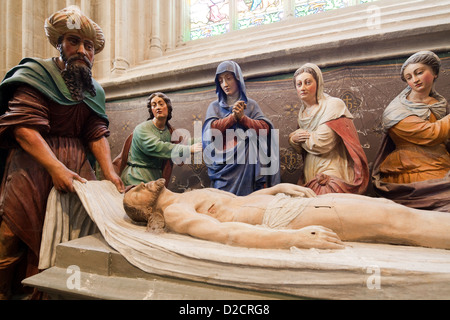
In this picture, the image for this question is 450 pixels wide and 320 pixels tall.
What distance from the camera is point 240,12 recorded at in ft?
16.0

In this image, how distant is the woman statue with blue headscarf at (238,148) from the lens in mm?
2598

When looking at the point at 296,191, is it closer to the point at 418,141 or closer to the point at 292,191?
the point at 292,191

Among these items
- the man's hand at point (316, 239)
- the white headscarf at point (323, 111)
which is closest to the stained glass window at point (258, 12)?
the white headscarf at point (323, 111)

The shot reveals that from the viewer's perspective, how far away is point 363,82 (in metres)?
3.17

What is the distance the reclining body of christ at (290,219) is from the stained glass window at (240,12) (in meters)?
3.50

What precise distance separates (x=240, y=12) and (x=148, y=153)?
10.8ft

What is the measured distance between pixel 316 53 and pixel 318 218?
238cm

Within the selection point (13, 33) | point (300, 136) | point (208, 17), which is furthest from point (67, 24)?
point (13, 33)

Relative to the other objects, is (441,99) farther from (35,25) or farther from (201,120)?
(35,25)

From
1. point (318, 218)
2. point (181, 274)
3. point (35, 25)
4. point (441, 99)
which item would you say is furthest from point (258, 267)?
point (35, 25)

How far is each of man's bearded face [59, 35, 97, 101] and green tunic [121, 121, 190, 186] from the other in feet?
2.35

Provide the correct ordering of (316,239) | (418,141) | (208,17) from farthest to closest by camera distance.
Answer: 1. (208,17)
2. (418,141)
3. (316,239)

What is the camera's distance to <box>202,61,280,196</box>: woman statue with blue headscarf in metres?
2.60

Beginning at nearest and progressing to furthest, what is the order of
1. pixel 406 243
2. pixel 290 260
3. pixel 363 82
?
pixel 290 260
pixel 406 243
pixel 363 82
